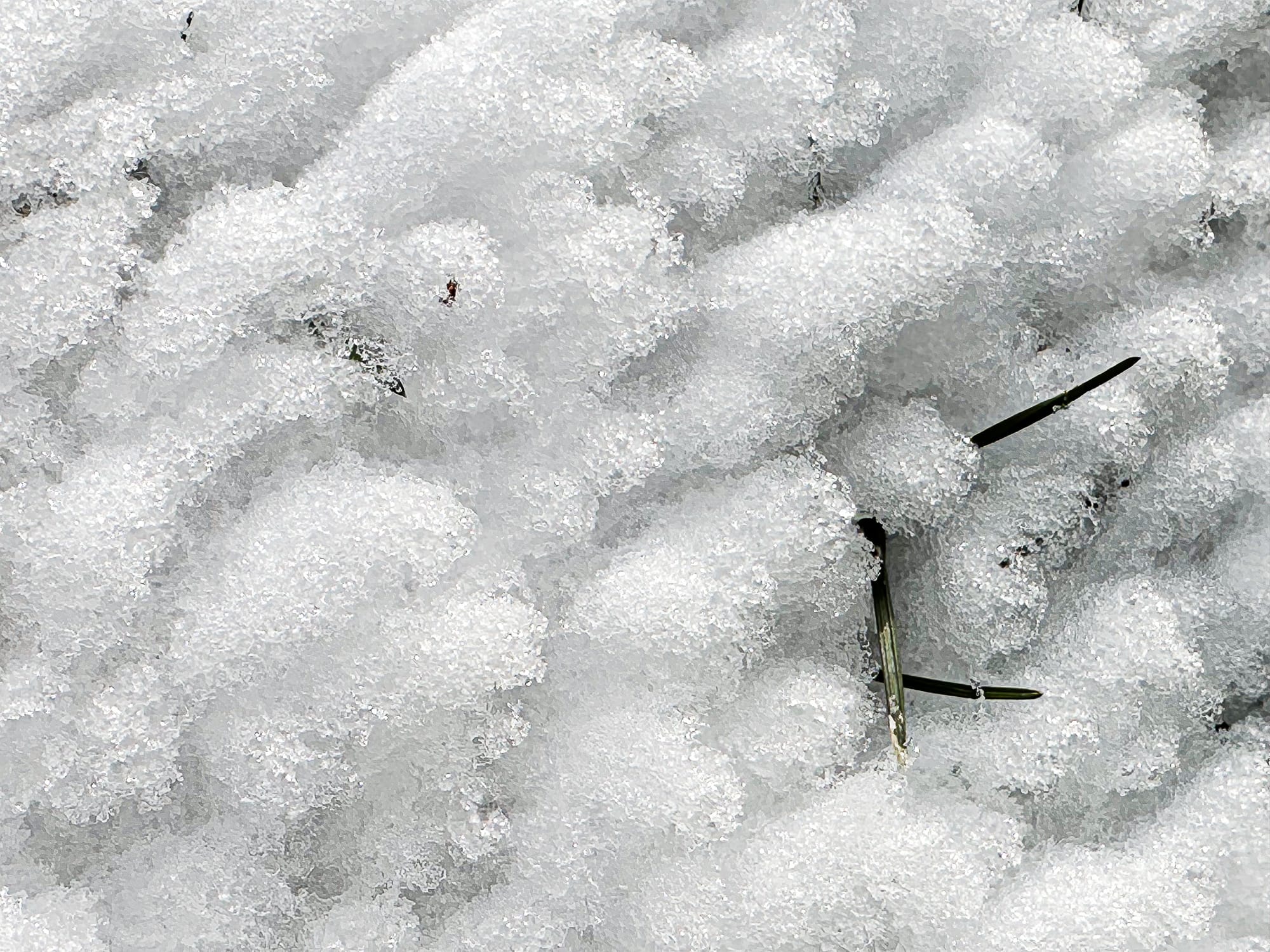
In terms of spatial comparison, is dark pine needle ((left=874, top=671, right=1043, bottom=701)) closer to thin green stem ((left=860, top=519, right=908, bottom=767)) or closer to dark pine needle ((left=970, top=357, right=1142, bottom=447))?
thin green stem ((left=860, top=519, right=908, bottom=767))

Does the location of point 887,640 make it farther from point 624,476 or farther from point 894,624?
point 624,476

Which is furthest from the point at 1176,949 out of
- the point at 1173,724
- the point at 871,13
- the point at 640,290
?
the point at 871,13

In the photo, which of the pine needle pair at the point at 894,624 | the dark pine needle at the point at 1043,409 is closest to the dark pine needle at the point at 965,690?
the pine needle pair at the point at 894,624

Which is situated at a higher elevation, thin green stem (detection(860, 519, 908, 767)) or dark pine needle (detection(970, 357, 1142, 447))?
dark pine needle (detection(970, 357, 1142, 447))

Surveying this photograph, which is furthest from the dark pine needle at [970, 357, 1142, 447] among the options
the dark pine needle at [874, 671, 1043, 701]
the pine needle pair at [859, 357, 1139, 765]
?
the dark pine needle at [874, 671, 1043, 701]

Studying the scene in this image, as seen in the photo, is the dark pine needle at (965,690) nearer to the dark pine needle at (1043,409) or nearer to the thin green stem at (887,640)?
the thin green stem at (887,640)

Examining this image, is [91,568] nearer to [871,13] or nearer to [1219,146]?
[871,13]
